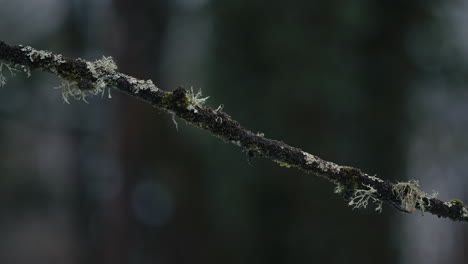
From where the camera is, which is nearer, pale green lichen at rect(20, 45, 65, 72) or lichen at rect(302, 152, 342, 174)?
pale green lichen at rect(20, 45, 65, 72)

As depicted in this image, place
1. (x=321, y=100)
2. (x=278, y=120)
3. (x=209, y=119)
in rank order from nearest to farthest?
(x=209, y=119) → (x=321, y=100) → (x=278, y=120)

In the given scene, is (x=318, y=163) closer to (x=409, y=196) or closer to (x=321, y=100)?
(x=409, y=196)

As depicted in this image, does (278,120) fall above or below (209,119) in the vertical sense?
above

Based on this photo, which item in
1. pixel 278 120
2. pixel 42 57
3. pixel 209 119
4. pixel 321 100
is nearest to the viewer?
pixel 42 57

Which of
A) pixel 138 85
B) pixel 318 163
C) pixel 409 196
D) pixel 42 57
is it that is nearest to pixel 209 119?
pixel 138 85

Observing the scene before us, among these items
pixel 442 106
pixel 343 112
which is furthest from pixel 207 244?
pixel 442 106

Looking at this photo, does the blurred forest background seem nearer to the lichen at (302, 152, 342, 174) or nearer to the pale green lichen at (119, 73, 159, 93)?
the lichen at (302, 152, 342, 174)

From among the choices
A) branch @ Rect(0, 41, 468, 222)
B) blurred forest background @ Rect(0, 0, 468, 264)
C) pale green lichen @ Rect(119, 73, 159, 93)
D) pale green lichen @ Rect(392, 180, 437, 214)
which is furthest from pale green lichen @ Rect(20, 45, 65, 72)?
blurred forest background @ Rect(0, 0, 468, 264)
